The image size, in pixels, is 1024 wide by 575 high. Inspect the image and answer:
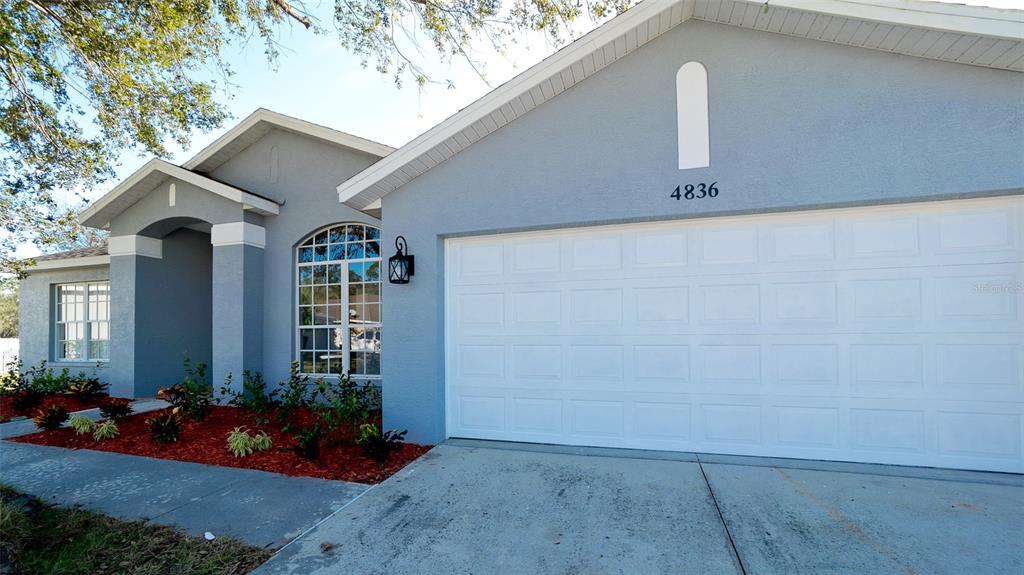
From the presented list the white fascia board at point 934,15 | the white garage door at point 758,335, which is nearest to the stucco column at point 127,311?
the white garage door at point 758,335

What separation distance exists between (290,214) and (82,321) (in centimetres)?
670

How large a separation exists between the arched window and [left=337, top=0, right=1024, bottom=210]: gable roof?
2.00 metres

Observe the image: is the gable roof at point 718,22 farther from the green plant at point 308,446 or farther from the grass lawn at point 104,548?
the grass lawn at point 104,548

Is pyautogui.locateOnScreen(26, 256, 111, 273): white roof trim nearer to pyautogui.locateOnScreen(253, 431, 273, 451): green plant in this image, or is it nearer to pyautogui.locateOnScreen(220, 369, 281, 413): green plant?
pyautogui.locateOnScreen(220, 369, 281, 413): green plant

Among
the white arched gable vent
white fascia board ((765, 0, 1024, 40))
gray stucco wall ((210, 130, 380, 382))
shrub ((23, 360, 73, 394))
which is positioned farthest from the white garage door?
shrub ((23, 360, 73, 394))

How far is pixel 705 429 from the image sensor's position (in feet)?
16.1

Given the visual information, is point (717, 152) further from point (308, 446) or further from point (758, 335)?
point (308, 446)

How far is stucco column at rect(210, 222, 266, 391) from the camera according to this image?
7.77 meters

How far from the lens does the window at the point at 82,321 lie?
33.6 feet

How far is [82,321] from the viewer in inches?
412

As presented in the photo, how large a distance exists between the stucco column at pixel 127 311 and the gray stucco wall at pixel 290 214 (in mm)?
2708

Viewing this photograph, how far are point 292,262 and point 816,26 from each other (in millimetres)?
8299

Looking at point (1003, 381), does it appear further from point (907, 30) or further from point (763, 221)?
point (907, 30)

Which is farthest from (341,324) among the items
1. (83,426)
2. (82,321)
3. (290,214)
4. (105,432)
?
(82,321)
